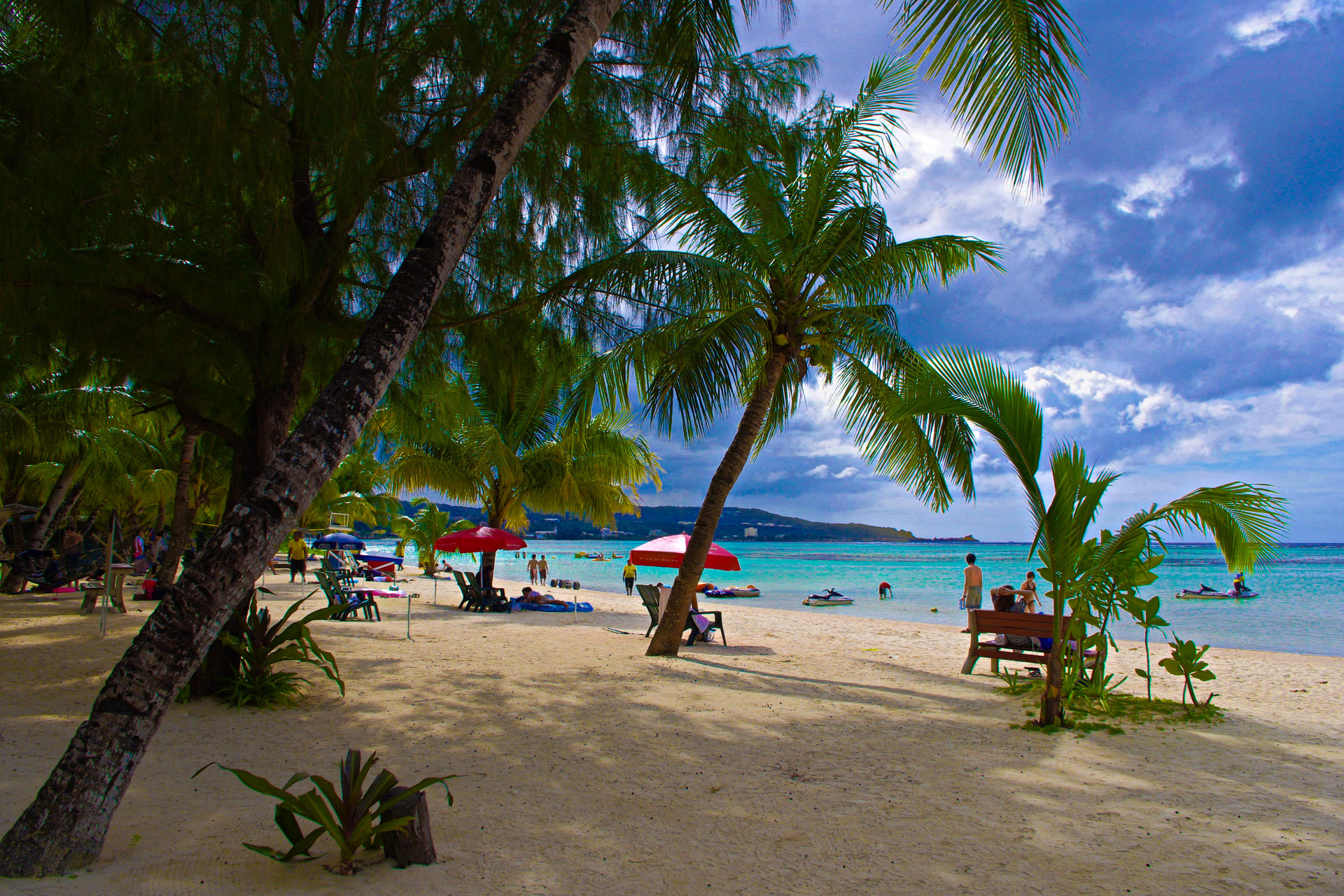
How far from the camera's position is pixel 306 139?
14.2ft

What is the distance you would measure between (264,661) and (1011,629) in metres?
6.24

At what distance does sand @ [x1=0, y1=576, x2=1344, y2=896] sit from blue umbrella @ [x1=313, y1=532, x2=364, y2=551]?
52.3ft

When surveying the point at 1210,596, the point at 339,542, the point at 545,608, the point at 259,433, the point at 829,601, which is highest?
the point at 259,433

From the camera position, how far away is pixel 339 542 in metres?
23.0

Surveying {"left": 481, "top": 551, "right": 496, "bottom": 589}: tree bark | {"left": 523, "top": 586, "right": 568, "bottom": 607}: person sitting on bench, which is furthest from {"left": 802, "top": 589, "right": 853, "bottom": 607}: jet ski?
{"left": 481, "top": 551, "right": 496, "bottom": 589}: tree bark

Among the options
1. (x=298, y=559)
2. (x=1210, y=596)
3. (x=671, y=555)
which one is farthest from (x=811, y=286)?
(x=1210, y=596)

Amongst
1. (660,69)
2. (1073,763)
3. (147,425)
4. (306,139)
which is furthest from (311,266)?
(147,425)

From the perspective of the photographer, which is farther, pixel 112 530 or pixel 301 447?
pixel 112 530

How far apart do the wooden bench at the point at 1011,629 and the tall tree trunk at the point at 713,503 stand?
2.91m

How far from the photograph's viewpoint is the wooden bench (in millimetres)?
6402

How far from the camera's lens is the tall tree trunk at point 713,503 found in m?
8.38

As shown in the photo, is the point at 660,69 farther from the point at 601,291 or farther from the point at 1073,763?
the point at 1073,763

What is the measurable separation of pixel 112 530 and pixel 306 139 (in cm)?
532

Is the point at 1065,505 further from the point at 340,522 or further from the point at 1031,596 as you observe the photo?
the point at 340,522
